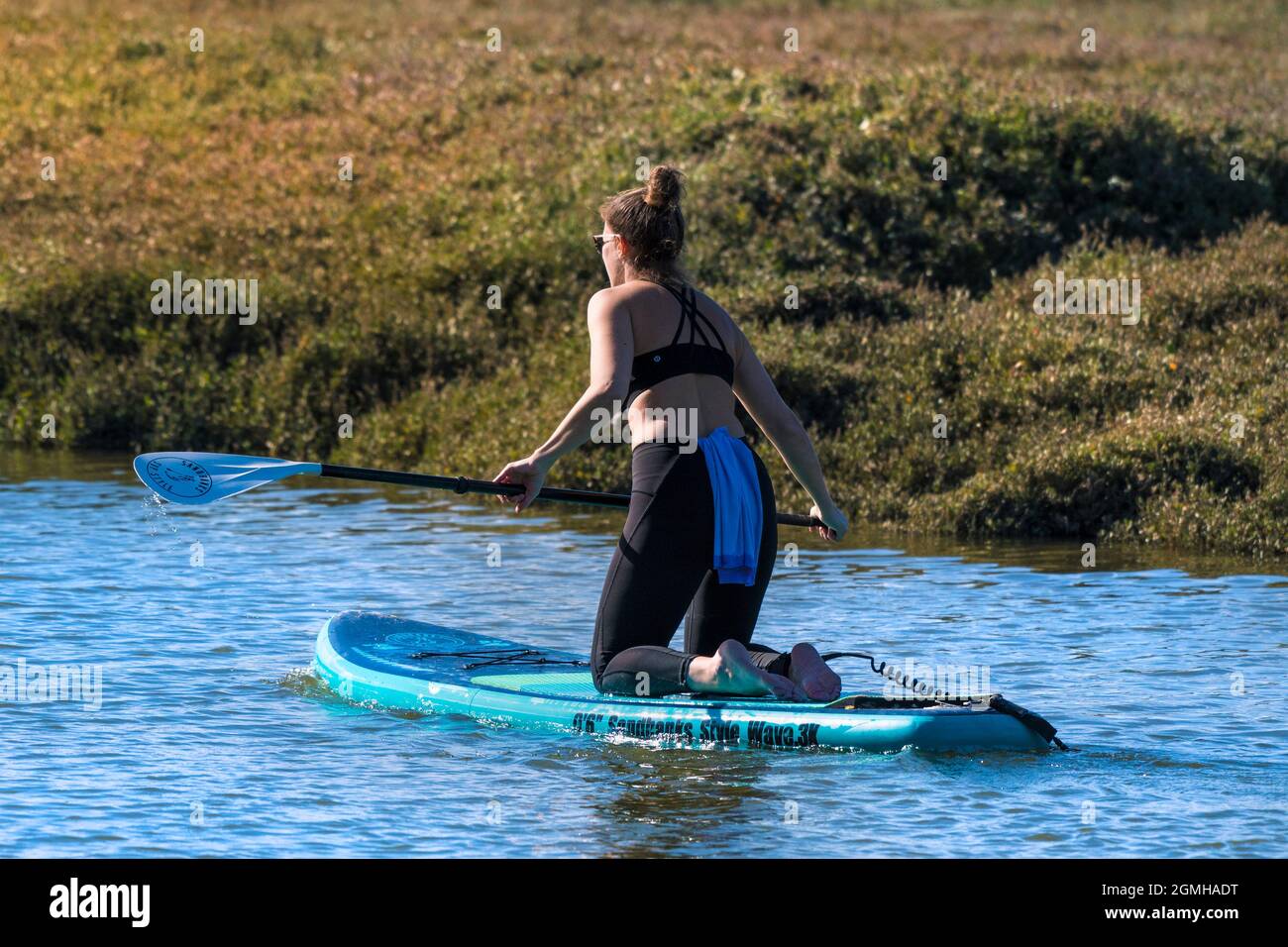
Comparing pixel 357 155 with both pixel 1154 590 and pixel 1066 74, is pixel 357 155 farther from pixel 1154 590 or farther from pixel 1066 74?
pixel 1154 590

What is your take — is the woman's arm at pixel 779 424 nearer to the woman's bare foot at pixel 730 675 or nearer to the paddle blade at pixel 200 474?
the woman's bare foot at pixel 730 675

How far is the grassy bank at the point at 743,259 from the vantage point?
49.8 feet

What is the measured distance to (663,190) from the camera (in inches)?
281

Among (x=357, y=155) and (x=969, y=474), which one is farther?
(x=357, y=155)

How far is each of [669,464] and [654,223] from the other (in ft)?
3.00

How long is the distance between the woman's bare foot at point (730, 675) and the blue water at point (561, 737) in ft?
1.27

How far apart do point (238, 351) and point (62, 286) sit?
220 cm

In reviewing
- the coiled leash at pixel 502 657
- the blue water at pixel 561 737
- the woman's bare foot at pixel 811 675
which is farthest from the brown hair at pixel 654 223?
the coiled leash at pixel 502 657

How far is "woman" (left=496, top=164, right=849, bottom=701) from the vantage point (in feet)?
23.6

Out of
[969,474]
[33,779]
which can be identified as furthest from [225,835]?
[969,474]

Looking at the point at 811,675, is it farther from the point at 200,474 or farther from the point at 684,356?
the point at 200,474

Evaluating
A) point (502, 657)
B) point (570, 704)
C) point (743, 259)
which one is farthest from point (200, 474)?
point (743, 259)

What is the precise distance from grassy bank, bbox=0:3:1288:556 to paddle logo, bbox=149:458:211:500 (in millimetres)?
7065
